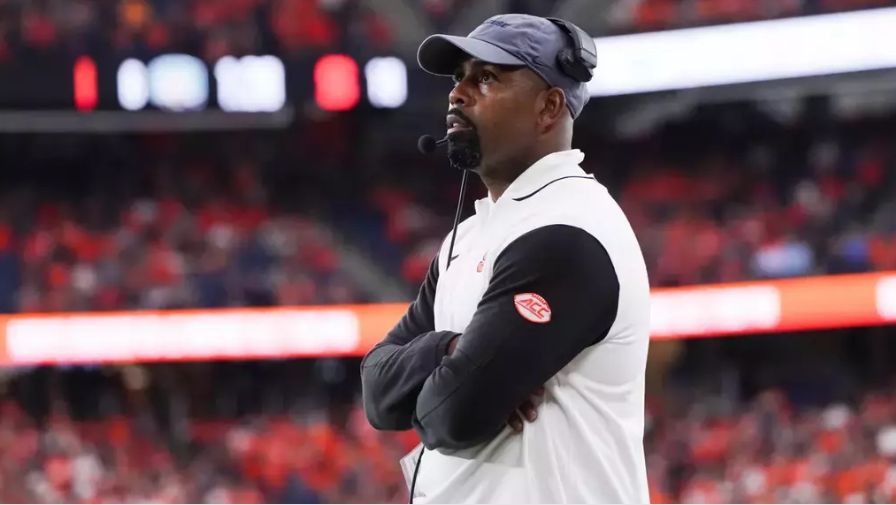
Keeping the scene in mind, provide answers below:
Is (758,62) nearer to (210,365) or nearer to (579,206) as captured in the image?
(210,365)

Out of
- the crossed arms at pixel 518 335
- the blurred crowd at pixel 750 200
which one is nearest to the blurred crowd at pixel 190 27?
the blurred crowd at pixel 750 200

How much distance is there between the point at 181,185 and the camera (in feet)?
33.2

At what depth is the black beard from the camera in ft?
5.81

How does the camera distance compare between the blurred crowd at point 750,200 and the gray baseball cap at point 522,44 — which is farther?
the blurred crowd at point 750,200

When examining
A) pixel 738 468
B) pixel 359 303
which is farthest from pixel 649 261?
pixel 359 303

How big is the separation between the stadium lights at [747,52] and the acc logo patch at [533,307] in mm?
7257

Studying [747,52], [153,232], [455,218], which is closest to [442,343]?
[455,218]

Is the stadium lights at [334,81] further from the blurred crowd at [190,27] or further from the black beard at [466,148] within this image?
the black beard at [466,148]

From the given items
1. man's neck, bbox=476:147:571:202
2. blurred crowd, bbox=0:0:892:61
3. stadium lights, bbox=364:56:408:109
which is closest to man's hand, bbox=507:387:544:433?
man's neck, bbox=476:147:571:202

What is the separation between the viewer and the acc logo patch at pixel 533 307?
1507 millimetres

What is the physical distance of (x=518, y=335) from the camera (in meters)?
1.51

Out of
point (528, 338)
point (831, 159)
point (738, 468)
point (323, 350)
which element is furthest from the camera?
point (831, 159)

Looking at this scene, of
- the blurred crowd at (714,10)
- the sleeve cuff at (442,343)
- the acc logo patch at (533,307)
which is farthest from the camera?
the blurred crowd at (714,10)

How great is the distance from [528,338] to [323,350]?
23.5ft
